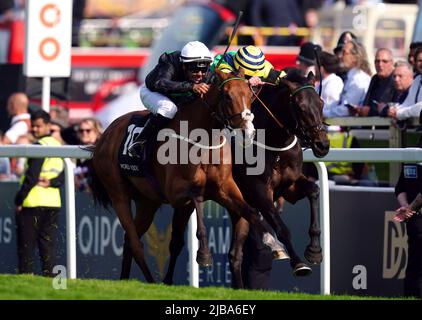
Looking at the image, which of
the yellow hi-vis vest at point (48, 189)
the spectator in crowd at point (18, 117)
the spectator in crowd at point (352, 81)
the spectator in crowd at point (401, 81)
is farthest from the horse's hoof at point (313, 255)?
the spectator in crowd at point (18, 117)

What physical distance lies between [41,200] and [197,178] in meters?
2.98

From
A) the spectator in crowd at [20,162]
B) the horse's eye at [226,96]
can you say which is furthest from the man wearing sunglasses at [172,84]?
the spectator in crowd at [20,162]

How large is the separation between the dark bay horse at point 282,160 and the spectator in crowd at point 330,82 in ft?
7.59

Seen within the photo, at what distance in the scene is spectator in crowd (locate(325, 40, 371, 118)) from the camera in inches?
470

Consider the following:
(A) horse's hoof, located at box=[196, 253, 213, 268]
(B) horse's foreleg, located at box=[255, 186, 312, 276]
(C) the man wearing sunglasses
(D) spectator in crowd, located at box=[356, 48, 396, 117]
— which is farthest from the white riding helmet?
(D) spectator in crowd, located at box=[356, 48, 396, 117]

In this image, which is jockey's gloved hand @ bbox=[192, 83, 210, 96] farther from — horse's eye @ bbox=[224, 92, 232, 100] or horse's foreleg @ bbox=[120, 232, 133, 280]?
horse's foreleg @ bbox=[120, 232, 133, 280]

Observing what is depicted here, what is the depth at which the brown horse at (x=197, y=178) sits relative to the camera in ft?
30.3

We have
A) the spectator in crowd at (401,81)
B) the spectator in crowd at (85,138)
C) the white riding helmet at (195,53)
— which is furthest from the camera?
the spectator in crowd at (85,138)

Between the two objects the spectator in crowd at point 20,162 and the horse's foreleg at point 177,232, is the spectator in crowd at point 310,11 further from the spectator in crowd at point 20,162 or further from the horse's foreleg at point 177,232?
the horse's foreleg at point 177,232

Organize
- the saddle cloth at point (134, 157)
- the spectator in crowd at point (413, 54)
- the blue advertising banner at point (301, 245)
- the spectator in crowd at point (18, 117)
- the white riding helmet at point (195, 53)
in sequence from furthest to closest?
1. the spectator in crowd at point (18, 117)
2. the spectator in crowd at point (413, 54)
3. the blue advertising banner at point (301, 245)
4. the saddle cloth at point (134, 157)
5. the white riding helmet at point (195, 53)

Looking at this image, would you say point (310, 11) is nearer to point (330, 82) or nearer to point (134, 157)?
point (330, 82)

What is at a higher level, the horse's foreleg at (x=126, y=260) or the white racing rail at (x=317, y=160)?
the white racing rail at (x=317, y=160)

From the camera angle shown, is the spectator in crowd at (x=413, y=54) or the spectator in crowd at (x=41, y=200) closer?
the spectator in crowd at (x=413, y=54)
